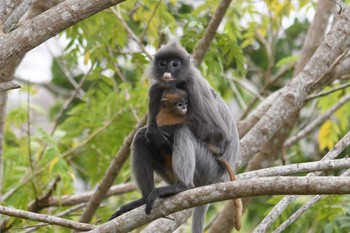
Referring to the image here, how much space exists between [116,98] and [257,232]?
113 inches

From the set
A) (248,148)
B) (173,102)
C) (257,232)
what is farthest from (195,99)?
(257,232)

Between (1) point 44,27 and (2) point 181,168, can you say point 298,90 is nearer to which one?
(2) point 181,168

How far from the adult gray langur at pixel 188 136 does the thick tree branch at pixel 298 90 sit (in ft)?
0.72

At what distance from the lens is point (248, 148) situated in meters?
5.20

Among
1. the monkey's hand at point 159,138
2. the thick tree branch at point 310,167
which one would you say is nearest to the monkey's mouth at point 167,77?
the monkey's hand at point 159,138

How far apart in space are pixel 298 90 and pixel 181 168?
1275mm

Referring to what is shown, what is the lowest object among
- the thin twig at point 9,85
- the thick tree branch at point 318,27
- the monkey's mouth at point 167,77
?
the thick tree branch at point 318,27

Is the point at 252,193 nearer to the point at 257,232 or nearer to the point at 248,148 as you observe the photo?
the point at 257,232

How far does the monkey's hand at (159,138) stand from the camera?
4.71 metres

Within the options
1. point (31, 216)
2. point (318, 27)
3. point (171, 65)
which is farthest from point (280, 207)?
point (318, 27)

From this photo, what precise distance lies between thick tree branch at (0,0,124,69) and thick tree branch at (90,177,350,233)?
106 cm

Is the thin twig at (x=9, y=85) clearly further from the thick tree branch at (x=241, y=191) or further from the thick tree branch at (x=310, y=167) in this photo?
the thick tree branch at (x=310, y=167)

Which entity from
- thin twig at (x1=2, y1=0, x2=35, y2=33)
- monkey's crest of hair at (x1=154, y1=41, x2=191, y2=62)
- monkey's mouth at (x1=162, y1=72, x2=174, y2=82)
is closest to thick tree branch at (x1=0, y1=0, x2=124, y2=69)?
thin twig at (x1=2, y1=0, x2=35, y2=33)

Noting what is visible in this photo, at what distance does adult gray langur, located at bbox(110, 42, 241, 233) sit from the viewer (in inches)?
187
